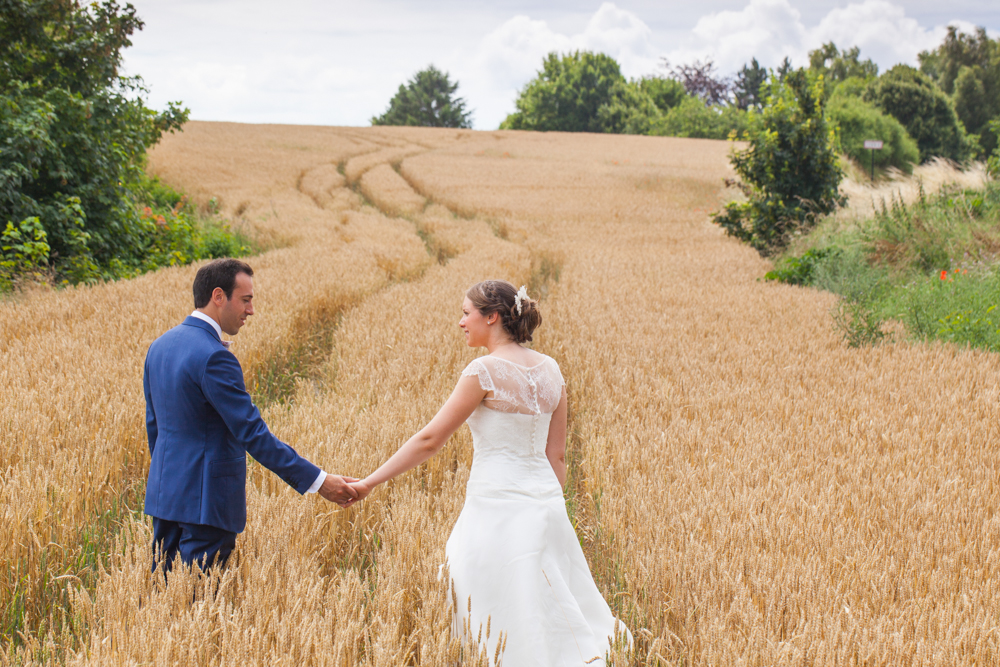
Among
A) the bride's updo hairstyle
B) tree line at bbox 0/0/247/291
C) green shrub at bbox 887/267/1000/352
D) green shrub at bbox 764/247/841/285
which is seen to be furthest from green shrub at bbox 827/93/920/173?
the bride's updo hairstyle

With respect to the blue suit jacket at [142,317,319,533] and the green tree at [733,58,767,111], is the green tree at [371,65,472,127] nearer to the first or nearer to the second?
the green tree at [733,58,767,111]

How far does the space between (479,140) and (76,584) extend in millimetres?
41386

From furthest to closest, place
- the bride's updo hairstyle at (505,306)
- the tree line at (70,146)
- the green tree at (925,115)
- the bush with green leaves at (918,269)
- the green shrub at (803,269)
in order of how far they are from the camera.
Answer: the green tree at (925,115) → the green shrub at (803,269) → the tree line at (70,146) → the bush with green leaves at (918,269) → the bride's updo hairstyle at (505,306)

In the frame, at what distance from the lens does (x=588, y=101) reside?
206 feet

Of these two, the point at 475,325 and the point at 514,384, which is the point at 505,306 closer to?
the point at 475,325

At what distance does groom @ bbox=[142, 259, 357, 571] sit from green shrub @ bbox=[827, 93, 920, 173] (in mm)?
32539

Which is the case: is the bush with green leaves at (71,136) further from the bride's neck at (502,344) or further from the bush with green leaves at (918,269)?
the bush with green leaves at (918,269)

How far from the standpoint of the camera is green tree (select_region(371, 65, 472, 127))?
229 ft

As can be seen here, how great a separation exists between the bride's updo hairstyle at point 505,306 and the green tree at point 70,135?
9133 mm

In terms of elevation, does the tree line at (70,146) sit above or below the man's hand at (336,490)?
above

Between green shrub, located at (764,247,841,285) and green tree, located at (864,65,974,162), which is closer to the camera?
green shrub, located at (764,247,841,285)

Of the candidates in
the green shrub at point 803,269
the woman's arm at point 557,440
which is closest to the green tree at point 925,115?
the green shrub at point 803,269

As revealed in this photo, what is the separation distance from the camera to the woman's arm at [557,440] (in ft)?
8.74

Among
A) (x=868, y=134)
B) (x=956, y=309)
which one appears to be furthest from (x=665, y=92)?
(x=956, y=309)
